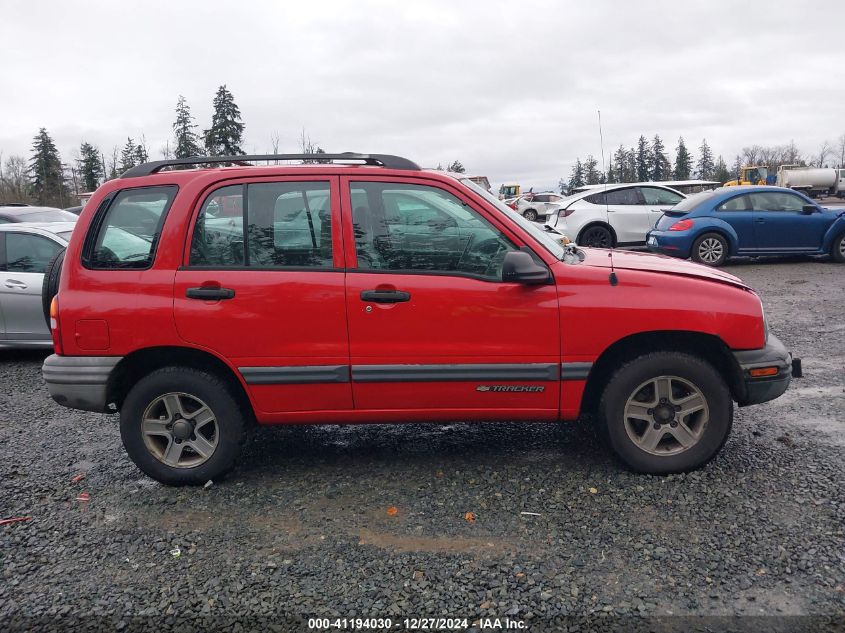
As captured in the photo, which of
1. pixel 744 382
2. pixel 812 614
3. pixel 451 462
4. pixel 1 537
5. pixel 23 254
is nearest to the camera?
pixel 812 614

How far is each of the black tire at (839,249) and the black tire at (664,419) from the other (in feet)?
36.5

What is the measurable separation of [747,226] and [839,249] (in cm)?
207

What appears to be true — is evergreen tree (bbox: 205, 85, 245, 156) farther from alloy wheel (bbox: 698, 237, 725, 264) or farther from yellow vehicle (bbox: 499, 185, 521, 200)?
alloy wheel (bbox: 698, 237, 725, 264)

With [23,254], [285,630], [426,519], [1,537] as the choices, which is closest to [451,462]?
[426,519]

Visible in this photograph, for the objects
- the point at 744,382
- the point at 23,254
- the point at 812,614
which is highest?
the point at 23,254

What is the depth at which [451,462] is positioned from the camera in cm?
441

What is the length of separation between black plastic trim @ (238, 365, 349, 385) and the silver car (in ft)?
15.0

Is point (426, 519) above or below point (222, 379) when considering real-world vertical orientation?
below

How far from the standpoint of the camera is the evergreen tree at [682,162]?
7988cm

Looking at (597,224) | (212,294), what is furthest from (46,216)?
(597,224)

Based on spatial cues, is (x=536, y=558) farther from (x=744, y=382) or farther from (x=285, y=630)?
(x=744, y=382)

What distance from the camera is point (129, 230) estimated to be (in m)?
4.11

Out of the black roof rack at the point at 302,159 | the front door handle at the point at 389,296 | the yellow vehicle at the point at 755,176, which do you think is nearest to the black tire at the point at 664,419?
the front door handle at the point at 389,296

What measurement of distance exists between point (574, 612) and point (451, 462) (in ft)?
5.50
